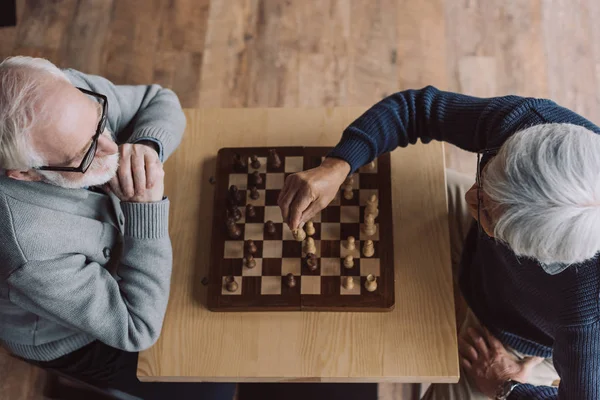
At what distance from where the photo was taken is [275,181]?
1.61 meters

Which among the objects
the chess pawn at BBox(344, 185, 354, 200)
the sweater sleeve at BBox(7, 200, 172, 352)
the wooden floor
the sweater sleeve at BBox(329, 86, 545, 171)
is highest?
the wooden floor

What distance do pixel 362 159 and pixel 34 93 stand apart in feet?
2.65

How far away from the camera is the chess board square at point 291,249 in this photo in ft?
4.94

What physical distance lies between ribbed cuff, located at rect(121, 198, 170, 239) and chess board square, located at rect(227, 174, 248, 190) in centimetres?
25

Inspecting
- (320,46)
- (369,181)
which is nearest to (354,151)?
(369,181)

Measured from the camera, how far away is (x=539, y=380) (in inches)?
66.6

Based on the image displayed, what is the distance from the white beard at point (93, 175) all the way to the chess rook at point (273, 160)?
1.38 feet

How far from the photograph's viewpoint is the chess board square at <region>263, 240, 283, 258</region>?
1.51 metres

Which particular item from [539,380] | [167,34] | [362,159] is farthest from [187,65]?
[539,380]

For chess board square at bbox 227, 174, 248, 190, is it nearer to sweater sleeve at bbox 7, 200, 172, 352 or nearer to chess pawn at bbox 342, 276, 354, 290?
sweater sleeve at bbox 7, 200, 172, 352

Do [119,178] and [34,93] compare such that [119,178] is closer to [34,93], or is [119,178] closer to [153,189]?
[153,189]

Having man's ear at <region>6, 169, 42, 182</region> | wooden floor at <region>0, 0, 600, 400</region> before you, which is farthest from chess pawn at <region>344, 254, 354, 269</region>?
wooden floor at <region>0, 0, 600, 400</region>

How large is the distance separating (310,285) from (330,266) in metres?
0.08

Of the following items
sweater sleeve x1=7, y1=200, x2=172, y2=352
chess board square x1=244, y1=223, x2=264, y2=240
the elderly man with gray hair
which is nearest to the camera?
the elderly man with gray hair
